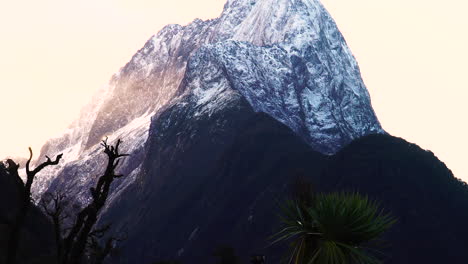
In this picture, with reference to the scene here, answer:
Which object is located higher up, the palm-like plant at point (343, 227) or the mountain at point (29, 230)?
the mountain at point (29, 230)

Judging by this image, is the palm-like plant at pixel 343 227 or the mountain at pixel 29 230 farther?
the mountain at pixel 29 230

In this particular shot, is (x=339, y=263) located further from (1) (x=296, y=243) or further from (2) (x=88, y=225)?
(2) (x=88, y=225)

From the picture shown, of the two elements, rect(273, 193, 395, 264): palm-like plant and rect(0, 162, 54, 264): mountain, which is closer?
rect(273, 193, 395, 264): palm-like plant

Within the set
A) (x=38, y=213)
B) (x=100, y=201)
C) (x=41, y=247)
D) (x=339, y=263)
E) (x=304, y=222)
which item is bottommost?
(x=339, y=263)

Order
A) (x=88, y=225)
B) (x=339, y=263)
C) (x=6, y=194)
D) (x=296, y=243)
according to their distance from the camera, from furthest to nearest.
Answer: (x=6, y=194)
(x=296, y=243)
(x=339, y=263)
(x=88, y=225)

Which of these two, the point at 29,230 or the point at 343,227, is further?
the point at 29,230

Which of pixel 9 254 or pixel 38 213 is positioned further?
pixel 38 213

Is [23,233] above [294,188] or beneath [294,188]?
above

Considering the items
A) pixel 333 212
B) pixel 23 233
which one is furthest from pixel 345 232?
pixel 23 233

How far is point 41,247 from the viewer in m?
96.9

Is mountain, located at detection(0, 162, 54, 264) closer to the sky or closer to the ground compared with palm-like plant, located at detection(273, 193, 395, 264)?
closer to the sky

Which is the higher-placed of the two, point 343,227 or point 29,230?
point 29,230

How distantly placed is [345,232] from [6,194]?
345ft

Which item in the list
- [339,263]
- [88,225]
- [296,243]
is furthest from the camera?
[296,243]
